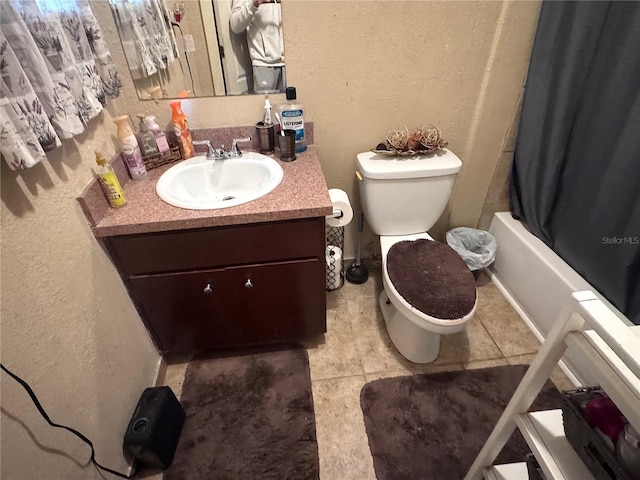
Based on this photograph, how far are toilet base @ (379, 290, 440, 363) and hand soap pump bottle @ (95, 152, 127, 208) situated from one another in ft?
3.71

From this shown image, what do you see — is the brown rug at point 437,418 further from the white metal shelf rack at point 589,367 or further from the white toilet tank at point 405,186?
the white toilet tank at point 405,186

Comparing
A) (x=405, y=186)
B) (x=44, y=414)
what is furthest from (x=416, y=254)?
(x=44, y=414)

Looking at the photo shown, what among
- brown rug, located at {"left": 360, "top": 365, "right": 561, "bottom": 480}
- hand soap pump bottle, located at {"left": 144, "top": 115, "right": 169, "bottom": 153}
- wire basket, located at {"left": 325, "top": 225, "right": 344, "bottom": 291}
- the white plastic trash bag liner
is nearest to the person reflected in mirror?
hand soap pump bottle, located at {"left": 144, "top": 115, "right": 169, "bottom": 153}

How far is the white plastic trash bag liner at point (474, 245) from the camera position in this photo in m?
1.62

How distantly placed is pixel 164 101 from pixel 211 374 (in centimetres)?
112

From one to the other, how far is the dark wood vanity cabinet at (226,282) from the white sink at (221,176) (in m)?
0.21

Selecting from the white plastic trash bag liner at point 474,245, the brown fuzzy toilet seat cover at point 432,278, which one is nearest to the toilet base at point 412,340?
the brown fuzzy toilet seat cover at point 432,278

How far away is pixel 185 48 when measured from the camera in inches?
47.6

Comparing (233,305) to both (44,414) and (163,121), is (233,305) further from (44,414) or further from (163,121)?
(163,121)

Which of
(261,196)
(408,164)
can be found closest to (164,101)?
(261,196)

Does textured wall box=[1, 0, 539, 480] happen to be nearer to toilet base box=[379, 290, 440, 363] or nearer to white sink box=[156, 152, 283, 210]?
white sink box=[156, 152, 283, 210]

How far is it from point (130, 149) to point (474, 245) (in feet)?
5.25

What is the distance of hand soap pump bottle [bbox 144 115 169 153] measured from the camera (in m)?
1.20

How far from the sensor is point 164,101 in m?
1.29
